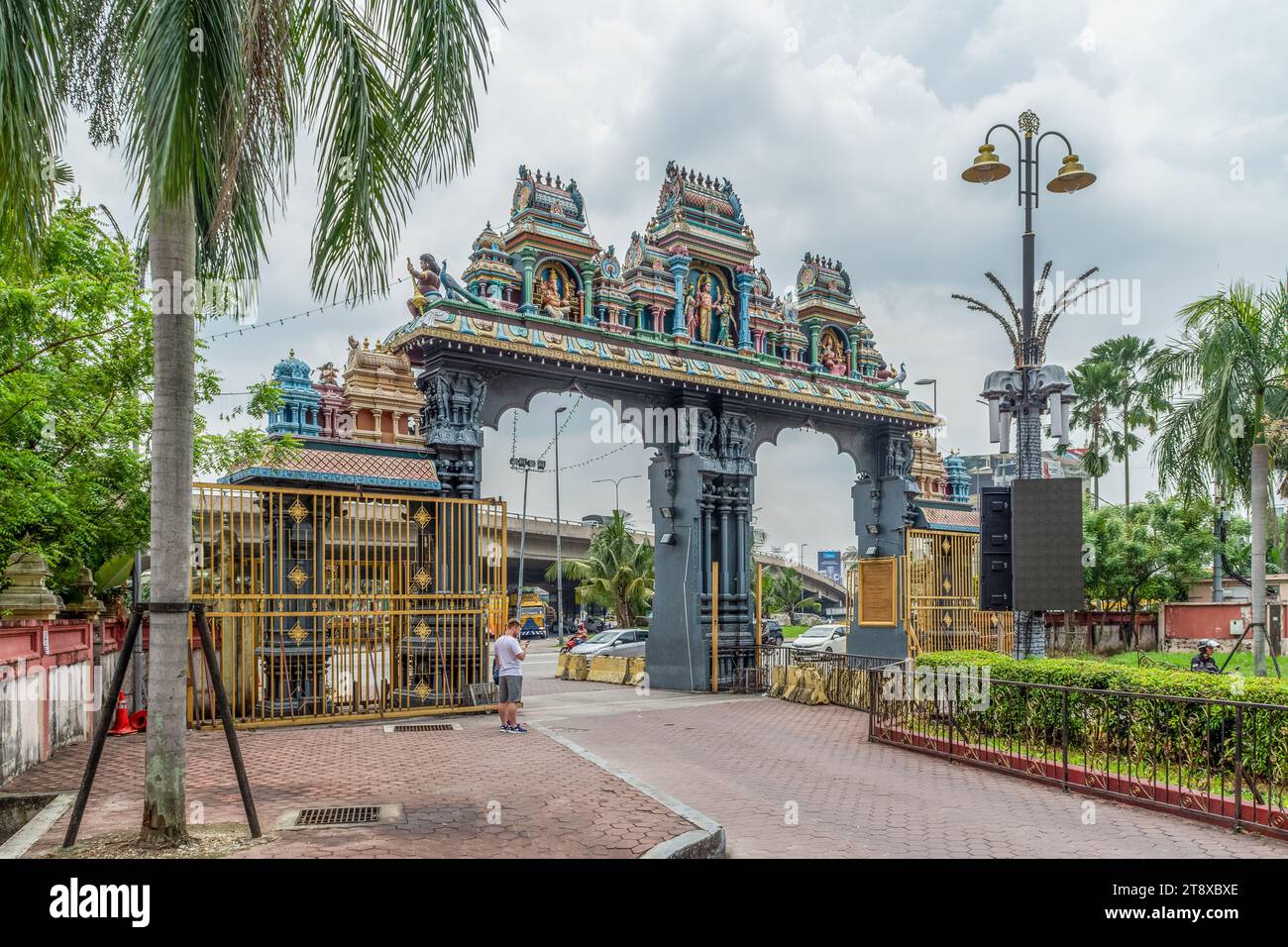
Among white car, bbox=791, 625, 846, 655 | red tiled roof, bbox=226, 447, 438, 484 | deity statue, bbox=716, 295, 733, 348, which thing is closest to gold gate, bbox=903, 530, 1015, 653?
deity statue, bbox=716, 295, 733, 348

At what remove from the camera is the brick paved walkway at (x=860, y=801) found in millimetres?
7535

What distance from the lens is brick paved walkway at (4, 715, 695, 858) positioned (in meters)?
6.91

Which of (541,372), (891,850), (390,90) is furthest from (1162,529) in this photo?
(390,90)

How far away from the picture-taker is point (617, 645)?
27.9 metres

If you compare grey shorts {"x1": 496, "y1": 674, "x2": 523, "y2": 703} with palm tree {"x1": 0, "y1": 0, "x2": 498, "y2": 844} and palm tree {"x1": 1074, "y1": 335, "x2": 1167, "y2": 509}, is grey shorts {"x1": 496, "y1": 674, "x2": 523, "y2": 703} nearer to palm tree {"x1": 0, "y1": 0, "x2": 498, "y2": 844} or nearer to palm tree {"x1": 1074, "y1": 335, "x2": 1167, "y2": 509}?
palm tree {"x1": 0, "y1": 0, "x2": 498, "y2": 844}

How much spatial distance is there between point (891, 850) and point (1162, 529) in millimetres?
31741

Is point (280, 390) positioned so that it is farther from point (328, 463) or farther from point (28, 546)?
point (28, 546)

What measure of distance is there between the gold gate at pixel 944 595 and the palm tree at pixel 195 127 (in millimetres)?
14048

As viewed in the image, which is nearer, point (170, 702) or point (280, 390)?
point (170, 702)

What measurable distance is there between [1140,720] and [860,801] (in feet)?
8.99

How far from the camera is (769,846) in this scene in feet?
24.8

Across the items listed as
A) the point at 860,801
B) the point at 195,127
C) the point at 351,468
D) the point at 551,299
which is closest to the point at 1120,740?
the point at 860,801

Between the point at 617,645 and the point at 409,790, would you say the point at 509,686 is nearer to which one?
the point at 409,790

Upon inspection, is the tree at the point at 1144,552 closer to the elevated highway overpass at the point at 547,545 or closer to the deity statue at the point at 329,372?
the elevated highway overpass at the point at 547,545
